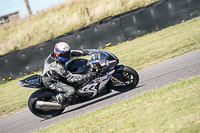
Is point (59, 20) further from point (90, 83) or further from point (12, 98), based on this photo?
point (90, 83)

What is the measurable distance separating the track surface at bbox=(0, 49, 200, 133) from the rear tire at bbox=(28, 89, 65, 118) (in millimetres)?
162

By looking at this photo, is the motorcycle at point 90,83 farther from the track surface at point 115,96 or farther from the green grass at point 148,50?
the green grass at point 148,50

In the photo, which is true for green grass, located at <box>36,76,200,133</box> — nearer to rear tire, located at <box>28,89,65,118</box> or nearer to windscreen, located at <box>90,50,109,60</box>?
rear tire, located at <box>28,89,65,118</box>

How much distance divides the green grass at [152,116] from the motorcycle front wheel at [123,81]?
3.62ft

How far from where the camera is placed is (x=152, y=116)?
4.24 meters

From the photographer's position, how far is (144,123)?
160 inches

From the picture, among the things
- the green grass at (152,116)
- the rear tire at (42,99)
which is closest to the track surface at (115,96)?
the rear tire at (42,99)

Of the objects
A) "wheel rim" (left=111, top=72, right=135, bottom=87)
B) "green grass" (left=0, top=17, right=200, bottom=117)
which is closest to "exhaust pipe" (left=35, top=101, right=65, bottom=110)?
"wheel rim" (left=111, top=72, right=135, bottom=87)

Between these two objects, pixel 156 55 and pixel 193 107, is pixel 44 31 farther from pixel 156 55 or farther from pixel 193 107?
pixel 193 107

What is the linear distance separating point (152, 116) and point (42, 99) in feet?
11.1

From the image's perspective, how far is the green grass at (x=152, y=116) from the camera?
12.2ft

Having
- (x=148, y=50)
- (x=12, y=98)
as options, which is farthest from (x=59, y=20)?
(x=148, y=50)

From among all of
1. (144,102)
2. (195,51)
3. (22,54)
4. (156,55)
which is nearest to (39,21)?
(22,54)

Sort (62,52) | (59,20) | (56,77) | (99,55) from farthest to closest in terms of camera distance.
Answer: (59,20)
(56,77)
(99,55)
(62,52)
